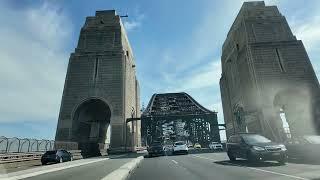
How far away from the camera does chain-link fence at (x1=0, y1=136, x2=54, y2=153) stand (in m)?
25.5

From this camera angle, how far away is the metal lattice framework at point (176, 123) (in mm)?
99375

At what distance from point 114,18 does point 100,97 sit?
22363 millimetres

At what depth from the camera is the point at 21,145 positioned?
93.2ft

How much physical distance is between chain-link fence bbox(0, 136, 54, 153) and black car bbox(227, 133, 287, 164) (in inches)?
784

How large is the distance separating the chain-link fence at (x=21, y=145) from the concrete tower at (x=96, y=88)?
793 inches

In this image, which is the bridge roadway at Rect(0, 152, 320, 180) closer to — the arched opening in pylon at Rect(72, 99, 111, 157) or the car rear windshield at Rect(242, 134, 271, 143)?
the car rear windshield at Rect(242, 134, 271, 143)

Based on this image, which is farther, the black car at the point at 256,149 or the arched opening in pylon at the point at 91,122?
the arched opening in pylon at the point at 91,122

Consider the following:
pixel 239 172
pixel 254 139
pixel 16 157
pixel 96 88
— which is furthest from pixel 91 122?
pixel 239 172

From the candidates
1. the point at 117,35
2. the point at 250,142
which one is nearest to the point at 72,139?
the point at 117,35

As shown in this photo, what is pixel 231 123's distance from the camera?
222ft

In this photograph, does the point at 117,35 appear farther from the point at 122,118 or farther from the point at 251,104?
the point at 251,104

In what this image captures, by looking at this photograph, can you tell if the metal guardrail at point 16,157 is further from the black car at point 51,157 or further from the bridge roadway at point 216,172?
the bridge roadway at point 216,172

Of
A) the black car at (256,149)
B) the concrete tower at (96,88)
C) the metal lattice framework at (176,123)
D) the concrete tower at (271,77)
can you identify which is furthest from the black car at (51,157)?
the metal lattice framework at (176,123)

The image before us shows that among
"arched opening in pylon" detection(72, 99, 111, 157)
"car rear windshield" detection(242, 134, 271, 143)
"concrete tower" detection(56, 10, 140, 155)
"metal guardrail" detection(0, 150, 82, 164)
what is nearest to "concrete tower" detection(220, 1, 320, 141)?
"concrete tower" detection(56, 10, 140, 155)
